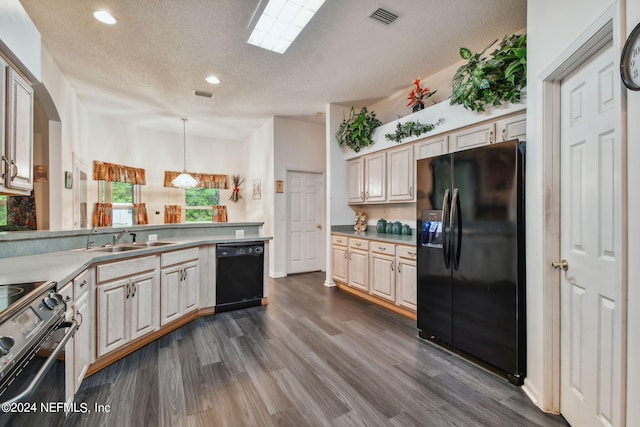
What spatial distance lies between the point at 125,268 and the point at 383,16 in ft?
9.97

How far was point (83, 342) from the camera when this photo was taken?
1861mm

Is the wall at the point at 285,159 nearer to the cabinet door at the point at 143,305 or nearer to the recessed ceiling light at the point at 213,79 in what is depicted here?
the recessed ceiling light at the point at 213,79

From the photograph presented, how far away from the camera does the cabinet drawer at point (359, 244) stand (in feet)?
12.4

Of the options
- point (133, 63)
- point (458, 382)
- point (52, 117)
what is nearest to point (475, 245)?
point (458, 382)

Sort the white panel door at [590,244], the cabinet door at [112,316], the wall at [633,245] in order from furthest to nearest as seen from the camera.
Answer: the cabinet door at [112,316], the white panel door at [590,244], the wall at [633,245]

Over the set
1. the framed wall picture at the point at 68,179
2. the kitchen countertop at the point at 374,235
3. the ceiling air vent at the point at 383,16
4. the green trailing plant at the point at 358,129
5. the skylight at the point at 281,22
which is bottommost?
the kitchen countertop at the point at 374,235

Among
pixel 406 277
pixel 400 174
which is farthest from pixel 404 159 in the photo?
pixel 406 277

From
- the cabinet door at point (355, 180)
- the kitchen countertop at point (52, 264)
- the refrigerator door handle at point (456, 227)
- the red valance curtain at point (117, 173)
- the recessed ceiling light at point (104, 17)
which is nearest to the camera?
the kitchen countertop at point (52, 264)

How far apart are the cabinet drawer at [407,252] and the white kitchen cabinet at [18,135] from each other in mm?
3247

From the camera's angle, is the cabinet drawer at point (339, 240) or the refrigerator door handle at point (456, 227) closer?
the refrigerator door handle at point (456, 227)

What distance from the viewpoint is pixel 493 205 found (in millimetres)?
2029

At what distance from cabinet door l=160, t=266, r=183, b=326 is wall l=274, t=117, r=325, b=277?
7.88 feet

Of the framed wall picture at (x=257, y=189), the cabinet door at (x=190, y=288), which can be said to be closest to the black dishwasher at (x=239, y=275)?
the cabinet door at (x=190, y=288)

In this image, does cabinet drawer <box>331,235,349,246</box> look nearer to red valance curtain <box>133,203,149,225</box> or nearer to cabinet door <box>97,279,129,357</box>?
cabinet door <box>97,279,129,357</box>
